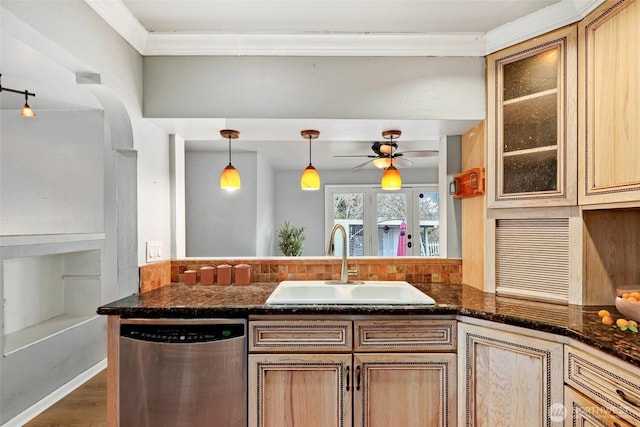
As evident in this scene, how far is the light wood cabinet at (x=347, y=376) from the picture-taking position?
1.51m

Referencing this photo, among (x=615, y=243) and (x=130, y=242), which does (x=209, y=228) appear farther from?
(x=615, y=243)

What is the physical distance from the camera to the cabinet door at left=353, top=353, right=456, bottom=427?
152cm

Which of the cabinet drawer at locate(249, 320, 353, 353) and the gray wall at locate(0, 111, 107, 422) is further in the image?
the gray wall at locate(0, 111, 107, 422)

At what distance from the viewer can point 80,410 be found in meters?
2.36

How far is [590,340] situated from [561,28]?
4.59 ft

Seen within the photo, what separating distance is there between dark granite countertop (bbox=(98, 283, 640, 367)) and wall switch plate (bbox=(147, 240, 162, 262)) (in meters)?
0.22

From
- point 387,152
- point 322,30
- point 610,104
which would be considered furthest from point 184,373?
point 387,152

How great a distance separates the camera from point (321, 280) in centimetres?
214

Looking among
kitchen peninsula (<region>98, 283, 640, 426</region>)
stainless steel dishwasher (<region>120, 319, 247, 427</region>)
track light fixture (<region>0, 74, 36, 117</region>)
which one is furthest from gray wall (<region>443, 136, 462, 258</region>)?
track light fixture (<region>0, 74, 36, 117</region>)

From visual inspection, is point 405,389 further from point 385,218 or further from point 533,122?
point 385,218

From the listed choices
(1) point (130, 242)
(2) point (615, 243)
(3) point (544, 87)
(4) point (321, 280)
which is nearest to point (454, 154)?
(3) point (544, 87)

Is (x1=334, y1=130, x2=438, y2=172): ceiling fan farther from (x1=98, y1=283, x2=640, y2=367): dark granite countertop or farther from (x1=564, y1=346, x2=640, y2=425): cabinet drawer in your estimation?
(x1=564, y1=346, x2=640, y2=425): cabinet drawer

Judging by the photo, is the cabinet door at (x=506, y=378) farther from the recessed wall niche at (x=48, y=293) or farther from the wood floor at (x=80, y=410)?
the recessed wall niche at (x=48, y=293)

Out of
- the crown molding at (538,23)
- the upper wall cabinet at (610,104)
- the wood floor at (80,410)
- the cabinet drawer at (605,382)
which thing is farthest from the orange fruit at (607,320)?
the wood floor at (80,410)
